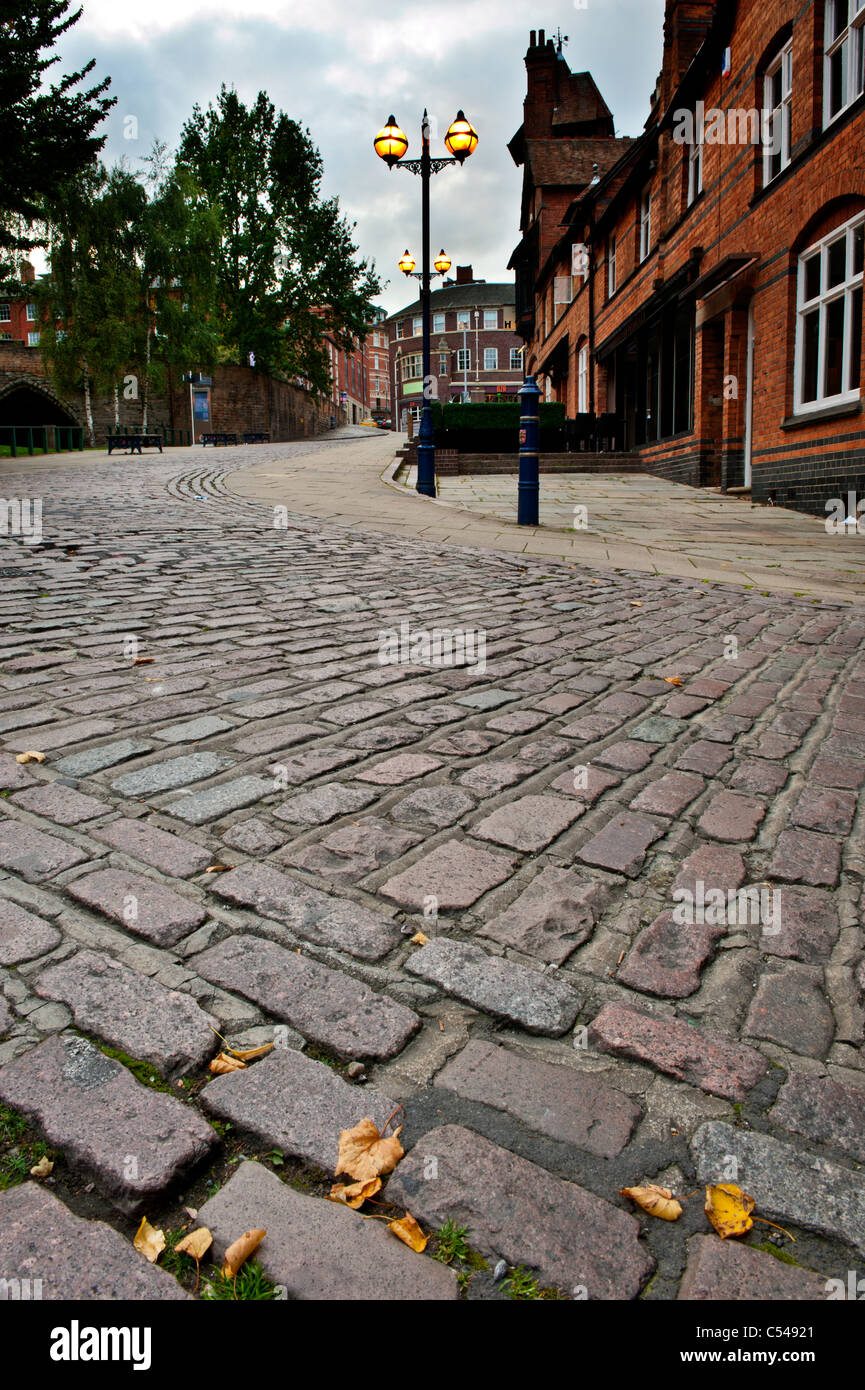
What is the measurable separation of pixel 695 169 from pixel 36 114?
15.6m

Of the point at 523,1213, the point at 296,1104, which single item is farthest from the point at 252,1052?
the point at 523,1213

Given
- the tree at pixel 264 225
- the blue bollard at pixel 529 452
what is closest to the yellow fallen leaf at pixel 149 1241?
the blue bollard at pixel 529 452

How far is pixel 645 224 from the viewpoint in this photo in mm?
21109

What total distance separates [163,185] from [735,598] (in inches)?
1619

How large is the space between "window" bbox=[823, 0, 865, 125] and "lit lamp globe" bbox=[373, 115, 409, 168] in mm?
5672

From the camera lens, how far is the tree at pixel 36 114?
19.0m

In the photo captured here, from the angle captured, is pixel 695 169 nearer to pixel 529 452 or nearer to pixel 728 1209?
pixel 529 452

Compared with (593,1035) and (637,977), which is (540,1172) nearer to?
(593,1035)

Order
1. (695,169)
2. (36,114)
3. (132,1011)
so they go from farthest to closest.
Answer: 1. (36,114)
2. (695,169)
3. (132,1011)

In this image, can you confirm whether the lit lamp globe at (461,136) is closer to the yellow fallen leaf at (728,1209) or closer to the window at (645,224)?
the window at (645,224)

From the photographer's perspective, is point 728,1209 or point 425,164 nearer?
point 728,1209

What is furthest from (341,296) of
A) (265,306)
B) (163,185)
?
(163,185)

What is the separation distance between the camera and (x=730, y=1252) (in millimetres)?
1286

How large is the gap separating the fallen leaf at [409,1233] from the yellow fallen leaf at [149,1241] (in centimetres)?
34
